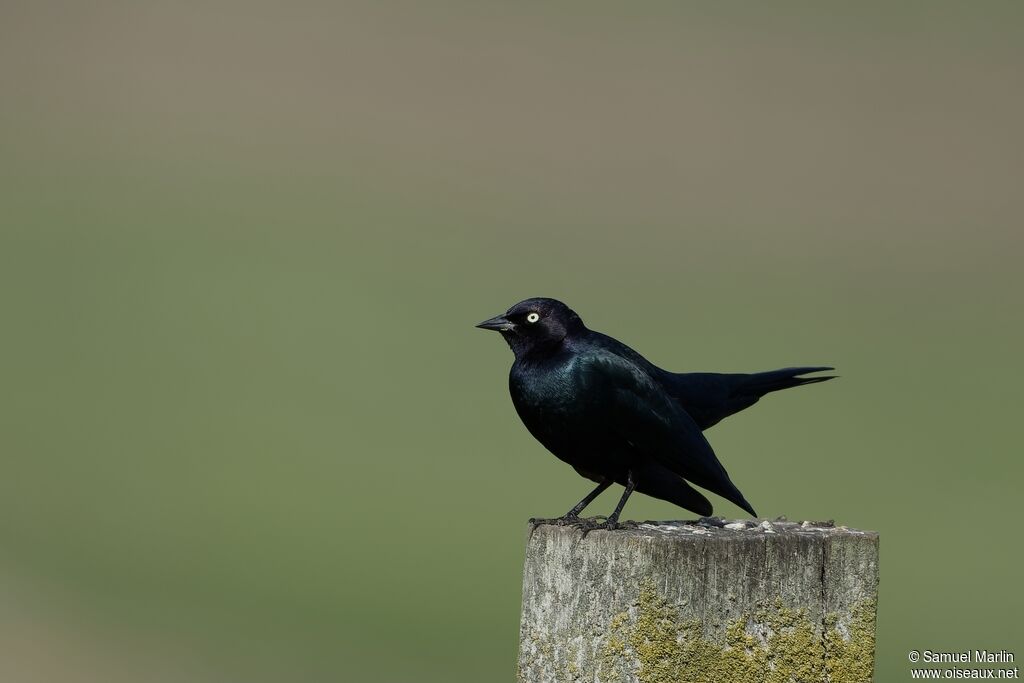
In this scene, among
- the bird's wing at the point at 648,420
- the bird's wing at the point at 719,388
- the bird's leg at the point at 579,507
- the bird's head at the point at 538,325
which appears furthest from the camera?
the bird's wing at the point at 719,388

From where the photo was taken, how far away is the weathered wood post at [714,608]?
147 inches

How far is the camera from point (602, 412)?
532cm

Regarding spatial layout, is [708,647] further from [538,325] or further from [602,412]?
[538,325]

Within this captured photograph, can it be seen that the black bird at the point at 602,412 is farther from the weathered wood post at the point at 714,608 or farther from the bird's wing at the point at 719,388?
the weathered wood post at the point at 714,608

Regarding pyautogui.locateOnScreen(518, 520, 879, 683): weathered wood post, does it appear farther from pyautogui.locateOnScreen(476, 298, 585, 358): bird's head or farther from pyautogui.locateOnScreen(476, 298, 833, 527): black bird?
pyautogui.locateOnScreen(476, 298, 585, 358): bird's head

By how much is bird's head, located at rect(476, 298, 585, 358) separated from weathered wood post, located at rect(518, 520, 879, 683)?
1.65m

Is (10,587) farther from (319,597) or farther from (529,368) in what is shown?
(529,368)

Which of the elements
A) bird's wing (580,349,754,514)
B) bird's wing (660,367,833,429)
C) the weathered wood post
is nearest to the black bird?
bird's wing (580,349,754,514)

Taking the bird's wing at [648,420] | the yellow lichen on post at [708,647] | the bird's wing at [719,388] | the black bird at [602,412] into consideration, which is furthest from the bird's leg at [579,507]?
the yellow lichen on post at [708,647]

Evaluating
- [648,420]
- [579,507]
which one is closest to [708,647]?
[648,420]

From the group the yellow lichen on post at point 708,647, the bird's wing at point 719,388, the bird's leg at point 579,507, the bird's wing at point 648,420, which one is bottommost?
the yellow lichen on post at point 708,647

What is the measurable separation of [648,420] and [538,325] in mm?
551

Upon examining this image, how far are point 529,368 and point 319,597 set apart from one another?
31.9ft

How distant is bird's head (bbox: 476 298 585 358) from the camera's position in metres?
5.52
